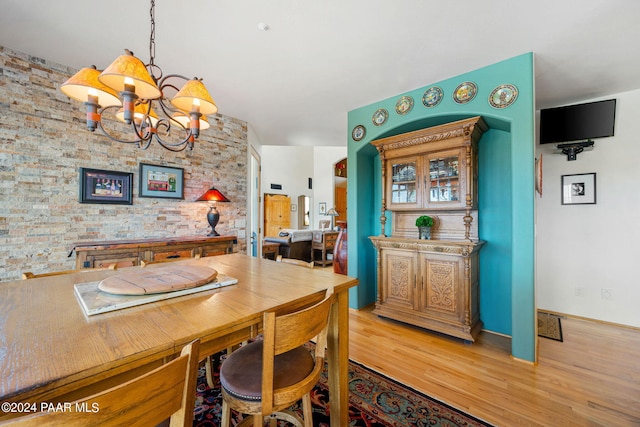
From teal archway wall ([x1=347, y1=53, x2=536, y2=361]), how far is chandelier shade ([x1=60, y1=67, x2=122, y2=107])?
2612mm

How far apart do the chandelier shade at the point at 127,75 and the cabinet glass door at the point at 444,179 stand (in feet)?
8.61

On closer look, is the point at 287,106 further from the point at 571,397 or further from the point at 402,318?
the point at 571,397

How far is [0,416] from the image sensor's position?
0.52m

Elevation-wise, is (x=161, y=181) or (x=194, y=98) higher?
(x=194, y=98)

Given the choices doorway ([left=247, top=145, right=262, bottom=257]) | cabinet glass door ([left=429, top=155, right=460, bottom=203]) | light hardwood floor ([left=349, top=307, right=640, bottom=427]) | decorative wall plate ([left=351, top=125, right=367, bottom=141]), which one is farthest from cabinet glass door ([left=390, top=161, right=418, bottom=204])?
doorway ([left=247, top=145, right=262, bottom=257])

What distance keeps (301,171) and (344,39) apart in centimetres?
882

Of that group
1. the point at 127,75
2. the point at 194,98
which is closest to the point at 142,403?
the point at 127,75

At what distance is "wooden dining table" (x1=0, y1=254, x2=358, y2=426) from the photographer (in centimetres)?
62

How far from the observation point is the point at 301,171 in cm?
1091

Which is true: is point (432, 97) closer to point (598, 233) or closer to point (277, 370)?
point (598, 233)

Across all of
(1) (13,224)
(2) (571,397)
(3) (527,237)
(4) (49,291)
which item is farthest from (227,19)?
(2) (571,397)

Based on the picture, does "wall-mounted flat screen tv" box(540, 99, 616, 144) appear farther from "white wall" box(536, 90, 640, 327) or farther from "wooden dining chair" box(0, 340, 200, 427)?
"wooden dining chair" box(0, 340, 200, 427)

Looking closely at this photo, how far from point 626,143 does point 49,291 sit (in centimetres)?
Answer: 514

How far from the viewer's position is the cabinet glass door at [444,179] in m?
2.76
